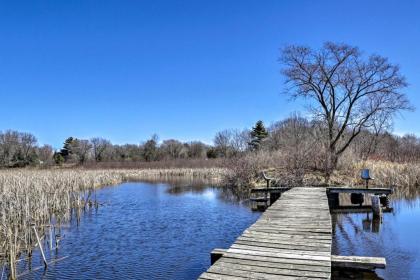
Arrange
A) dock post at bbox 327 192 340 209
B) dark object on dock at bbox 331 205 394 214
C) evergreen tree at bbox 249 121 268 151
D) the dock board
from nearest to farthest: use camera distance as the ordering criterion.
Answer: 1. the dock board
2. dark object on dock at bbox 331 205 394 214
3. dock post at bbox 327 192 340 209
4. evergreen tree at bbox 249 121 268 151

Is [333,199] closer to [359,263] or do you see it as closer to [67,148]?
[359,263]

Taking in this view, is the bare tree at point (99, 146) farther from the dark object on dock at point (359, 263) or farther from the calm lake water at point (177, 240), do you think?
the dark object on dock at point (359, 263)

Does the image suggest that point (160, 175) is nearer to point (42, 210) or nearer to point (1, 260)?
point (42, 210)

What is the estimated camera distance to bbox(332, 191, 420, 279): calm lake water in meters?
7.68

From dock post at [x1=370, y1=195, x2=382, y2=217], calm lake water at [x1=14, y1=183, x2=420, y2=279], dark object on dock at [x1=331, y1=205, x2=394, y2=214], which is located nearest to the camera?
calm lake water at [x1=14, y1=183, x2=420, y2=279]

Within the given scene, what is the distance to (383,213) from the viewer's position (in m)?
15.1

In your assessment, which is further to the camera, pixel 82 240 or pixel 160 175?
pixel 160 175

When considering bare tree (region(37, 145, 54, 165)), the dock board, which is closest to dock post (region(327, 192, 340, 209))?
the dock board

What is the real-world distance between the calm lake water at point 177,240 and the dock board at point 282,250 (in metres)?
0.99

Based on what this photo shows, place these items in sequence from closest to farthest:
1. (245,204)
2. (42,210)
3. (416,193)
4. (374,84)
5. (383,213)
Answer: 1. (42,210)
2. (383,213)
3. (245,204)
4. (416,193)
5. (374,84)

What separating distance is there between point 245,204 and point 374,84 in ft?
40.3

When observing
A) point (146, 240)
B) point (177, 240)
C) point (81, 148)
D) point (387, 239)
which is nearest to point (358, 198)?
point (387, 239)

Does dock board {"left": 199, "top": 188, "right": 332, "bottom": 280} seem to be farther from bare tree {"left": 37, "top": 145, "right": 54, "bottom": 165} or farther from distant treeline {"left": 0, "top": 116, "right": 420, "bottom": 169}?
bare tree {"left": 37, "top": 145, "right": 54, "bottom": 165}

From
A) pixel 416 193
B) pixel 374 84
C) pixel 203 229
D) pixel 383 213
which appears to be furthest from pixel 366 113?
pixel 203 229
